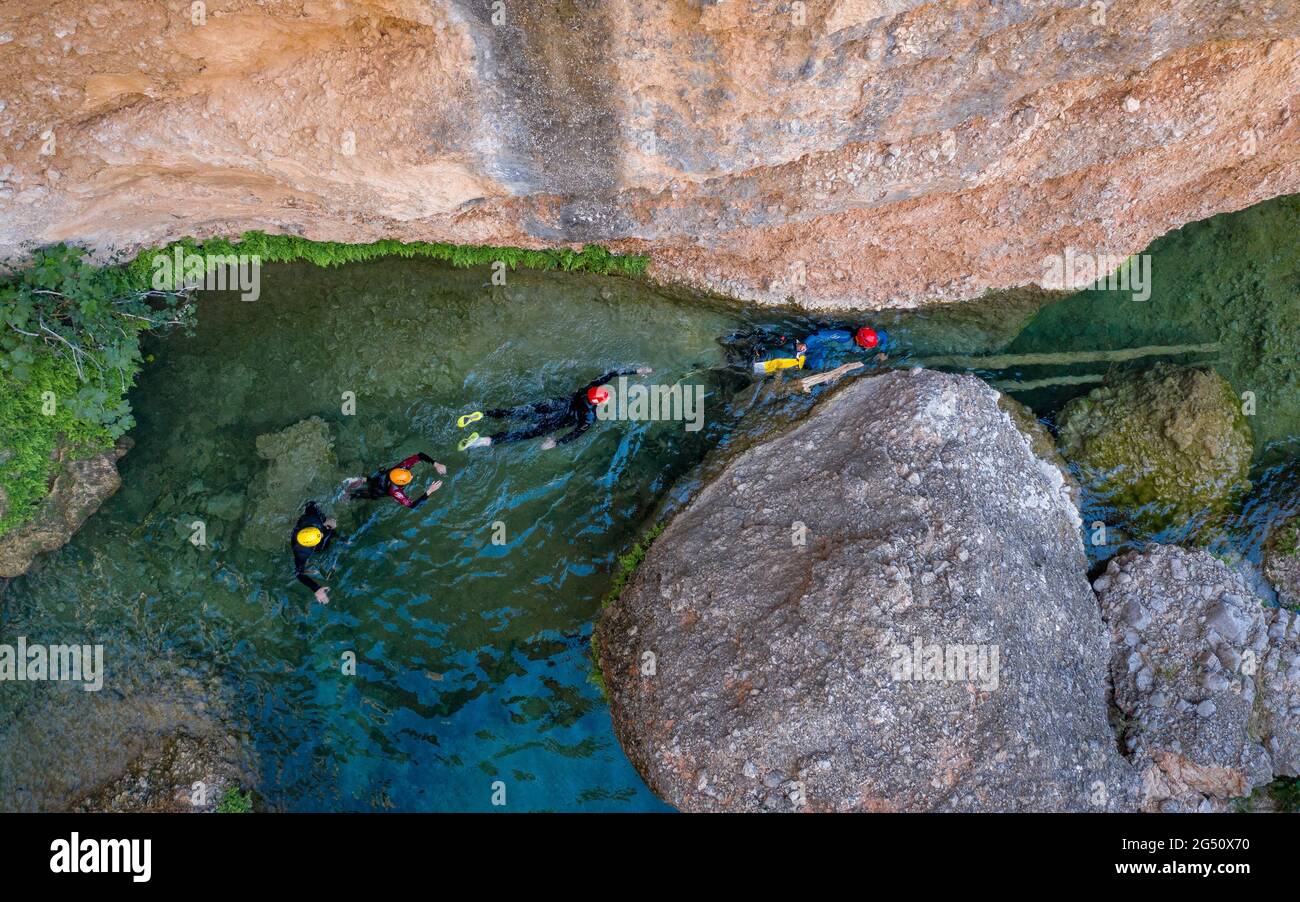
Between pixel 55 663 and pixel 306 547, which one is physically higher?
pixel 306 547

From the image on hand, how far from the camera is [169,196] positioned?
338 inches

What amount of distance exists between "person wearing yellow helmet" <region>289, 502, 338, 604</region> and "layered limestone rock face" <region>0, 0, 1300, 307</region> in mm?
3355

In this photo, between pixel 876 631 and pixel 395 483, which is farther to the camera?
pixel 395 483

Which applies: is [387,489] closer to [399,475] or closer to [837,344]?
[399,475]

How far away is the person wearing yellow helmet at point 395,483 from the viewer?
32.0ft

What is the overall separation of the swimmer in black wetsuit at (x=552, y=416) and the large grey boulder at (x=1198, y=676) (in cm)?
650

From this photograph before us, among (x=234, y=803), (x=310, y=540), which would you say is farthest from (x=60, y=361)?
(x=234, y=803)

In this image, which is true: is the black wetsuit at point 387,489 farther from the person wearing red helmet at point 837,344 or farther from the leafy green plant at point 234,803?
the person wearing red helmet at point 837,344

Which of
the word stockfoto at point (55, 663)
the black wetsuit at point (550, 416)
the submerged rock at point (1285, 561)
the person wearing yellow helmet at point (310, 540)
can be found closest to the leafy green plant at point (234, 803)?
the word stockfoto at point (55, 663)

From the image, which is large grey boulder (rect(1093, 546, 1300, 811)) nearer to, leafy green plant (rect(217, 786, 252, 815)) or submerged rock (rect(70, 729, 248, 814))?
leafy green plant (rect(217, 786, 252, 815))

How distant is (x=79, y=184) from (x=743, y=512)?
7.45 m

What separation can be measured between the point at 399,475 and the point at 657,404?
328cm

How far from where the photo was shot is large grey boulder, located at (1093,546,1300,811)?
888 centimetres

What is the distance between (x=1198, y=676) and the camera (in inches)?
360
